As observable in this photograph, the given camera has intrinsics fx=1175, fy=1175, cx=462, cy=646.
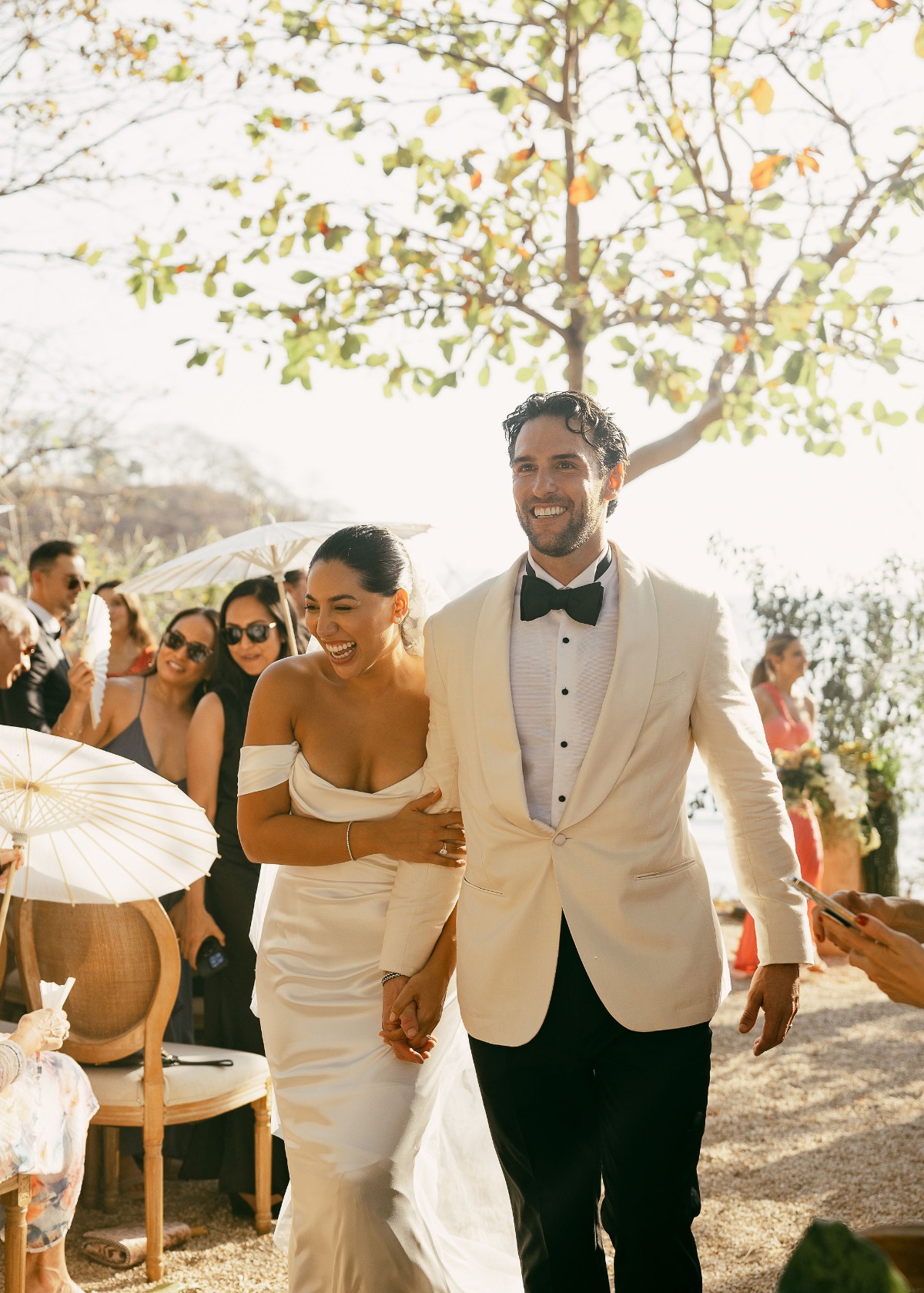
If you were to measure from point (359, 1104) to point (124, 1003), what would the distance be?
1225 mm

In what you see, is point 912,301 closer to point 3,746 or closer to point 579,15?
point 579,15

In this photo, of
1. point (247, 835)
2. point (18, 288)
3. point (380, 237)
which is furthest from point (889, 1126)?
point (18, 288)

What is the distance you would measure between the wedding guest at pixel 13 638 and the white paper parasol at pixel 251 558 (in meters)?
0.78

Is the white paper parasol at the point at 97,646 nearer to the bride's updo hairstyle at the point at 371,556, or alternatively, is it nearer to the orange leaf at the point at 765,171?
the bride's updo hairstyle at the point at 371,556

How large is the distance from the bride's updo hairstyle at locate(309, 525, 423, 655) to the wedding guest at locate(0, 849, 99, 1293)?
1.04 m

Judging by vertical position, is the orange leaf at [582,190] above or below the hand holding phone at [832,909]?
above

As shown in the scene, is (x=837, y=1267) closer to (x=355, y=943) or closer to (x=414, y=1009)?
(x=414, y=1009)

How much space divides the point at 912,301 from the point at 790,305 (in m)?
0.57

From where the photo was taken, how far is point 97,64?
25.2 ft

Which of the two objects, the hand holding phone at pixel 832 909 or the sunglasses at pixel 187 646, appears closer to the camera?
the hand holding phone at pixel 832 909

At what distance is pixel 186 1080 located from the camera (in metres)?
3.62

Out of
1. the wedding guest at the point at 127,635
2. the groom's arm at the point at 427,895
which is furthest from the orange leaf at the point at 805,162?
the wedding guest at the point at 127,635

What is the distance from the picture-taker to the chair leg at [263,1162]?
3.83 metres

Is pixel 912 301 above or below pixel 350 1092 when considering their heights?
above
